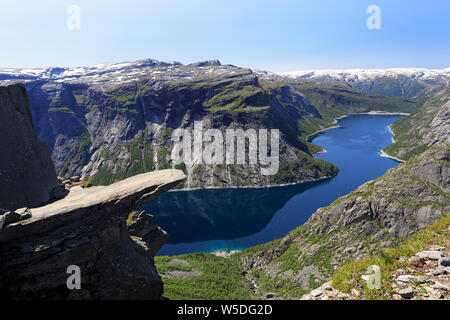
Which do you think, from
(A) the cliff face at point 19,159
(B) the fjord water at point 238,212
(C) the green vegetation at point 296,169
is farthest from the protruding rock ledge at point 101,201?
(C) the green vegetation at point 296,169

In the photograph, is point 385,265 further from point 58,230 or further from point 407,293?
point 58,230

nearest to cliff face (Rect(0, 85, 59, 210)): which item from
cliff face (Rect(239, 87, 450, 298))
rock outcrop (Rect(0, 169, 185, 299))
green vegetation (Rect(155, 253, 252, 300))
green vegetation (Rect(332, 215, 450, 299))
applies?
rock outcrop (Rect(0, 169, 185, 299))

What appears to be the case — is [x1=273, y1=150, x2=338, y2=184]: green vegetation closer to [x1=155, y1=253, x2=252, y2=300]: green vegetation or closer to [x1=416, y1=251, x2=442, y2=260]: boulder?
[x1=155, y1=253, x2=252, y2=300]: green vegetation

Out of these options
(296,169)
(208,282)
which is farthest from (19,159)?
(296,169)

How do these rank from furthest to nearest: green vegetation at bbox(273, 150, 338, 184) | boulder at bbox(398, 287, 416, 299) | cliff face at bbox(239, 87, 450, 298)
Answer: green vegetation at bbox(273, 150, 338, 184)
cliff face at bbox(239, 87, 450, 298)
boulder at bbox(398, 287, 416, 299)

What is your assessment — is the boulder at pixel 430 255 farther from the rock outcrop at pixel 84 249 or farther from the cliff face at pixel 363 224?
the cliff face at pixel 363 224
